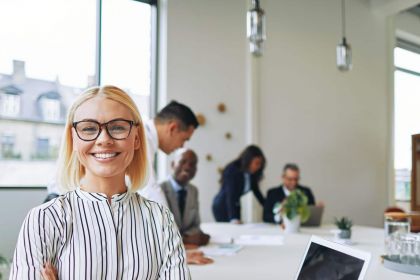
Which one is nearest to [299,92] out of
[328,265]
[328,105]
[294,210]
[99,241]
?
[328,105]

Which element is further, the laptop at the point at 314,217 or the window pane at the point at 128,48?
the window pane at the point at 128,48

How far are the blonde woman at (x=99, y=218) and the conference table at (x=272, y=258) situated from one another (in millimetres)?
697

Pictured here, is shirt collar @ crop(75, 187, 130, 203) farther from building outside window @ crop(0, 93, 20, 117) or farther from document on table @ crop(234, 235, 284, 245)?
building outside window @ crop(0, 93, 20, 117)

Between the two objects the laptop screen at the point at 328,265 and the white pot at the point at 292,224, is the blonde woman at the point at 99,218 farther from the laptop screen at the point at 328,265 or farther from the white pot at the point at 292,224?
the white pot at the point at 292,224

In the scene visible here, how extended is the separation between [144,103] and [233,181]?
123 centimetres

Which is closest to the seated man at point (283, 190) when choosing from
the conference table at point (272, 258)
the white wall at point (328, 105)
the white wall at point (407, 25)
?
the conference table at point (272, 258)

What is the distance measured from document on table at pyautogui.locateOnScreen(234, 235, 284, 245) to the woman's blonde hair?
1.46 metres

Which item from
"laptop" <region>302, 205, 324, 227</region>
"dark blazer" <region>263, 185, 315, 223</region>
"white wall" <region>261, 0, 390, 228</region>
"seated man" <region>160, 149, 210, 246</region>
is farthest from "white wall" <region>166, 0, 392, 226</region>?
"seated man" <region>160, 149, 210, 246</region>

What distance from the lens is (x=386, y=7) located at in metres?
5.78

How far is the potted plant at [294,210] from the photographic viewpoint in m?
2.82

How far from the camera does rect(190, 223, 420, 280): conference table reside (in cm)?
164

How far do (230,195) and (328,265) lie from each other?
2.61 meters

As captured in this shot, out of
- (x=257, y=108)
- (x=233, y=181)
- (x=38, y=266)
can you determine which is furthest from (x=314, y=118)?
(x=38, y=266)

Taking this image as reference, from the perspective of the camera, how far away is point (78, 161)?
1.03 metres
